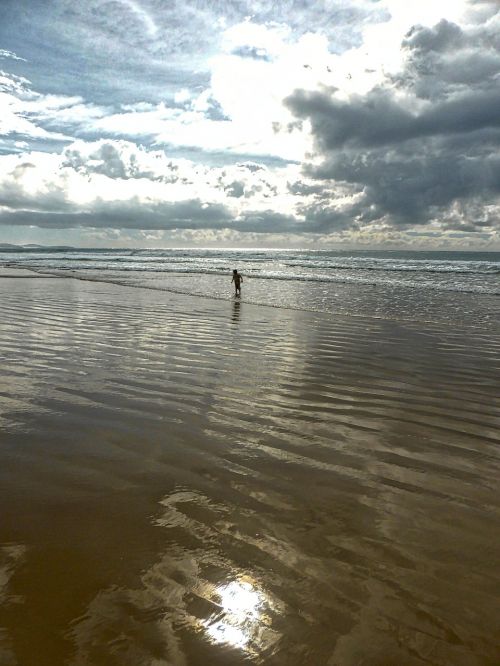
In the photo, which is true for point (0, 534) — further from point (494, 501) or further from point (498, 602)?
point (494, 501)

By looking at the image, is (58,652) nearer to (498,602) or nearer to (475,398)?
(498,602)

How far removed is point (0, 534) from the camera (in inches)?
149

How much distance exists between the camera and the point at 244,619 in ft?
9.76

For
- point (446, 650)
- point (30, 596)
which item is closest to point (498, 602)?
point (446, 650)

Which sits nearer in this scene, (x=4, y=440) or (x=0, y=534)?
(x=0, y=534)

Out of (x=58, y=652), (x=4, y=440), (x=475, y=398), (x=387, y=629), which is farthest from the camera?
(x=475, y=398)

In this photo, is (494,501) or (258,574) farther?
(494,501)

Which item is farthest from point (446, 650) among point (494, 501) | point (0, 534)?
point (0, 534)

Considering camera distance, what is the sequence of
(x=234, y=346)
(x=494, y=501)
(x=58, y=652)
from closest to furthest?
(x=58, y=652) < (x=494, y=501) < (x=234, y=346)

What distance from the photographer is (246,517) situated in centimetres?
413

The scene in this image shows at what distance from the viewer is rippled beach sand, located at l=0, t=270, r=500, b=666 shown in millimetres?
2871

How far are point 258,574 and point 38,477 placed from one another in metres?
2.63

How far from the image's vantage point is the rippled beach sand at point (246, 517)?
2.87m

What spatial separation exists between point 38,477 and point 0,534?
1.00 m
